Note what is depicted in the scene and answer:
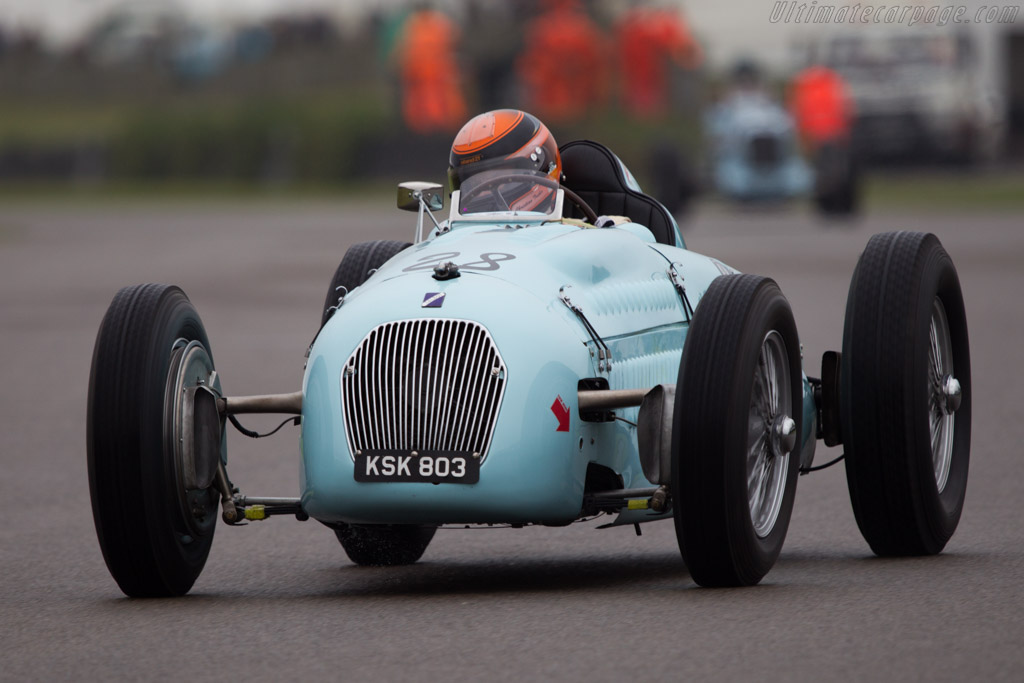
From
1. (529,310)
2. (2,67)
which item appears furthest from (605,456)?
(2,67)

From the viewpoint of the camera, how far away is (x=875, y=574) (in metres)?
6.29

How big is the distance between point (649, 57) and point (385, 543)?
43947 millimetres

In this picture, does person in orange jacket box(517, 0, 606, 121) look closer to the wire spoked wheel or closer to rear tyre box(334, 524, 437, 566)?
rear tyre box(334, 524, 437, 566)

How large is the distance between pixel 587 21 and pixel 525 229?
45383 millimetres

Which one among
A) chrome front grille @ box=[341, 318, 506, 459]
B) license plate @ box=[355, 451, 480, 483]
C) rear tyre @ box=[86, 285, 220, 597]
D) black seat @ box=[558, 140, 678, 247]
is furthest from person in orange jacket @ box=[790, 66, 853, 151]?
license plate @ box=[355, 451, 480, 483]

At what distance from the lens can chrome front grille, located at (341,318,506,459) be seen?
5.79 metres

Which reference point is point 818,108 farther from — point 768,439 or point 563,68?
point 768,439

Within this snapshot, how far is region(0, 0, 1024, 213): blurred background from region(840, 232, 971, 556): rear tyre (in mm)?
23229

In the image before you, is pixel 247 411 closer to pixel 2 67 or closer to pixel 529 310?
pixel 529 310

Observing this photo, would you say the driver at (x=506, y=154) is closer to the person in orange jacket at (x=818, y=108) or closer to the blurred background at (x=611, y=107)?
the blurred background at (x=611, y=107)

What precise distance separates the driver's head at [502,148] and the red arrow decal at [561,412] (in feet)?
5.28

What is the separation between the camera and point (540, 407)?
585 centimetres

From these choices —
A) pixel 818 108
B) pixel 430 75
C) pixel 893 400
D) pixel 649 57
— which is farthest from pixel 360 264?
pixel 649 57

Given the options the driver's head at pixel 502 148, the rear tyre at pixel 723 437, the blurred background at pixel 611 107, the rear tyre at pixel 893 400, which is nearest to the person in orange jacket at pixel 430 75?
the blurred background at pixel 611 107
